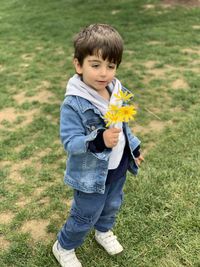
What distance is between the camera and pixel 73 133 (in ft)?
6.15

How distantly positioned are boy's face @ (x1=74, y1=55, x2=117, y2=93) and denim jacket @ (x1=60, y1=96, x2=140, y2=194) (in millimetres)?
103

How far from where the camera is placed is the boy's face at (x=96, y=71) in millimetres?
1866

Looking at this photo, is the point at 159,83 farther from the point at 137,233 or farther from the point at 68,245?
the point at 68,245

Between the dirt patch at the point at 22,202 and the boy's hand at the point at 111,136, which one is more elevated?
the boy's hand at the point at 111,136

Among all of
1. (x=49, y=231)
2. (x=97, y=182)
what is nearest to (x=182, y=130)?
(x=49, y=231)

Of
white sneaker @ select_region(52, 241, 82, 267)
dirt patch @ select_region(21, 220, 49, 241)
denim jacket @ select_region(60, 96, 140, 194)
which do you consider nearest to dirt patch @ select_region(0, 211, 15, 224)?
dirt patch @ select_region(21, 220, 49, 241)

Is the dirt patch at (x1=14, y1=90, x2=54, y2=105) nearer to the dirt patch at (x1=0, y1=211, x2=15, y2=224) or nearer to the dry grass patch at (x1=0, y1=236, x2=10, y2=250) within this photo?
the dirt patch at (x1=0, y1=211, x2=15, y2=224)

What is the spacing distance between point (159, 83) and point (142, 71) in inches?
21.0

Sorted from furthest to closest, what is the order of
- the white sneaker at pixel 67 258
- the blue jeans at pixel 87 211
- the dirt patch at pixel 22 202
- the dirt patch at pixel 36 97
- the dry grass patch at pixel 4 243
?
1. the dirt patch at pixel 36 97
2. the dirt patch at pixel 22 202
3. the dry grass patch at pixel 4 243
4. the white sneaker at pixel 67 258
5. the blue jeans at pixel 87 211

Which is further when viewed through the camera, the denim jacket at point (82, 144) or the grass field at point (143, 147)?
the grass field at point (143, 147)

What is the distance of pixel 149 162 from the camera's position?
348 cm

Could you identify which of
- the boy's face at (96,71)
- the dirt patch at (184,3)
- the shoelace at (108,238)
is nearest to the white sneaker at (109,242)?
the shoelace at (108,238)

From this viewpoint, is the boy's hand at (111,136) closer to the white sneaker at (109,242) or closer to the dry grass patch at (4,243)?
the white sneaker at (109,242)

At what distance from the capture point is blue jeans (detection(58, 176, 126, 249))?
2129mm
